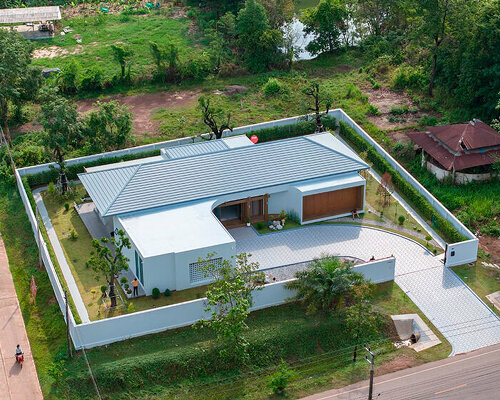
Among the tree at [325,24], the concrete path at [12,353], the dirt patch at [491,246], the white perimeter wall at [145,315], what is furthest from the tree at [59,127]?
the tree at [325,24]

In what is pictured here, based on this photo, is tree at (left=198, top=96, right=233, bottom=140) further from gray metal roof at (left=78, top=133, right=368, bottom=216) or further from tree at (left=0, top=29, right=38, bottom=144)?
tree at (left=0, top=29, right=38, bottom=144)

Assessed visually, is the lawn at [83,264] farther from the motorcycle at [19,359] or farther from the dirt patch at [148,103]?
the dirt patch at [148,103]

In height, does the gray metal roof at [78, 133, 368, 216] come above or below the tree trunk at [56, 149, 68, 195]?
above

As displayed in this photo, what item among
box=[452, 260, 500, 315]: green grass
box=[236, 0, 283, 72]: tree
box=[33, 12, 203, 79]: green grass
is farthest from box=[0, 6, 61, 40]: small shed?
box=[452, 260, 500, 315]: green grass

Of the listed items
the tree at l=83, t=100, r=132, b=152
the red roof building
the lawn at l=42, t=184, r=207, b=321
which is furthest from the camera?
the tree at l=83, t=100, r=132, b=152

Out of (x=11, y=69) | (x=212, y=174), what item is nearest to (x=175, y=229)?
(x=212, y=174)
